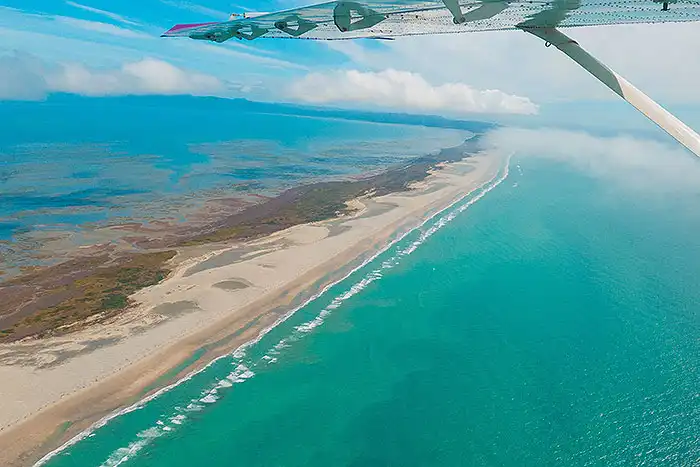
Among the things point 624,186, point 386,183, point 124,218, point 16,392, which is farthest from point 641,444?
point 624,186

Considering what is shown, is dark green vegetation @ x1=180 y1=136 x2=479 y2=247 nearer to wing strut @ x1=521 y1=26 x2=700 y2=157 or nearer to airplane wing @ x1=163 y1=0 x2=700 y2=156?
airplane wing @ x1=163 y1=0 x2=700 y2=156

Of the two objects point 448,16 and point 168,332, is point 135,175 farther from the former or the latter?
point 448,16

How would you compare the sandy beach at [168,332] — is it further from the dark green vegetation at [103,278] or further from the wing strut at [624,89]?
the wing strut at [624,89]

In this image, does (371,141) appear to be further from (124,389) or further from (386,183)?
(124,389)

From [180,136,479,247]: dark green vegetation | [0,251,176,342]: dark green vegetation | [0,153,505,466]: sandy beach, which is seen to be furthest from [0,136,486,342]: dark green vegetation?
[0,153,505,466]: sandy beach

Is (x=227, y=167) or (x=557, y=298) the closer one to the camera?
(x=557, y=298)
